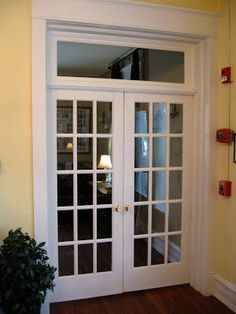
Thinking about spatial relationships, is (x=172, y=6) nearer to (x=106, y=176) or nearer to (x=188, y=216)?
(x=106, y=176)

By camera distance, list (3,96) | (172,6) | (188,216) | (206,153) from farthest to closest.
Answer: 1. (188,216)
2. (206,153)
3. (172,6)
4. (3,96)

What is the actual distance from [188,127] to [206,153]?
0.32m

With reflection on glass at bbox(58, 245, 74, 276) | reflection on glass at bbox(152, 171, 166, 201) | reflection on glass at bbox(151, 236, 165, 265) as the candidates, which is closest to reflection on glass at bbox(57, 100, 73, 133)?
reflection on glass at bbox(152, 171, 166, 201)

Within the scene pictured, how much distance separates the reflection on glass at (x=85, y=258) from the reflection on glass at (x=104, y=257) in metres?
0.08

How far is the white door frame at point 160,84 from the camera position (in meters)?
2.41

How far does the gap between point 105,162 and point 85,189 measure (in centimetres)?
31

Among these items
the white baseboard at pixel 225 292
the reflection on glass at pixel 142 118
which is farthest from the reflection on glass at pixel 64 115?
the white baseboard at pixel 225 292

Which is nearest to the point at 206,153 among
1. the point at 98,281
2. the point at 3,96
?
the point at 98,281

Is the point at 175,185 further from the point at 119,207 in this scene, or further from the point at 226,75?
the point at 226,75

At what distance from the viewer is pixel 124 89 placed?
109 inches

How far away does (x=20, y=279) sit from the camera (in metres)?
2.04

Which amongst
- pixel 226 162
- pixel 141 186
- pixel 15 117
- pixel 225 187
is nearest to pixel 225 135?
pixel 226 162

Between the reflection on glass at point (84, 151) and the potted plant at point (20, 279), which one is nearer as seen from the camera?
the potted plant at point (20, 279)

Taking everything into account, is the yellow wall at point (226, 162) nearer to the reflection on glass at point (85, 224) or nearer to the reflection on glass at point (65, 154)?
the reflection on glass at point (85, 224)
